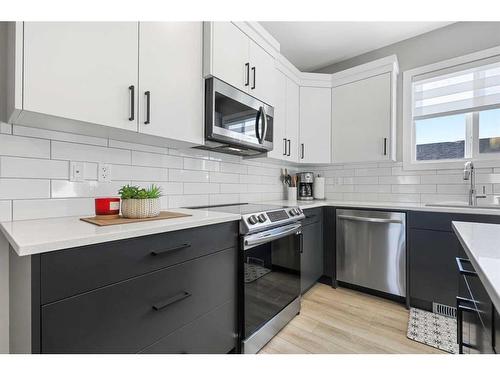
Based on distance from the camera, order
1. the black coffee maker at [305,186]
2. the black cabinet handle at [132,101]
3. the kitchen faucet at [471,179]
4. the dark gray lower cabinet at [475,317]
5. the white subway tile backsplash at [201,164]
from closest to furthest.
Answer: the dark gray lower cabinet at [475,317] < the black cabinet handle at [132,101] < the white subway tile backsplash at [201,164] < the kitchen faucet at [471,179] < the black coffee maker at [305,186]

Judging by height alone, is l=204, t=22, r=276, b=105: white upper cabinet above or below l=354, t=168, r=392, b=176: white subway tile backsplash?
above

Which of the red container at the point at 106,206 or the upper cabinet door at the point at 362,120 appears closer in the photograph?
the red container at the point at 106,206

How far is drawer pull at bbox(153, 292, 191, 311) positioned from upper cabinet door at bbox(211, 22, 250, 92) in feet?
4.38

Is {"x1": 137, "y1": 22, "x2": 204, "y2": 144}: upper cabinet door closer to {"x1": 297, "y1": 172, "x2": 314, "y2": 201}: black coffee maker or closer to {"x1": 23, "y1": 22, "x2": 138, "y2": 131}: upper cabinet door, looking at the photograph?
{"x1": 23, "y1": 22, "x2": 138, "y2": 131}: upper cabinet door

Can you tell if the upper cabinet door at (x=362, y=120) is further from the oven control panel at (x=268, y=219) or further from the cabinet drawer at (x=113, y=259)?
the cabinet drawer at (x=113, y=259)

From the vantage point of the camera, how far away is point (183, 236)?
1146 mm

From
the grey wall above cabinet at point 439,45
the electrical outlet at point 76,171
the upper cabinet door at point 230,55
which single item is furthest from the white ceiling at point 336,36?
the electrical outlet at point 76,171

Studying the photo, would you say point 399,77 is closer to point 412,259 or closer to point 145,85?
point 412,259

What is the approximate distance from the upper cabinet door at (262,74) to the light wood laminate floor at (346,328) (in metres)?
1.86

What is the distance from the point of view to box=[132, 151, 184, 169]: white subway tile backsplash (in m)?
1.62

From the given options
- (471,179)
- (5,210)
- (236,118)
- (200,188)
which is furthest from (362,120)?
(5,210)

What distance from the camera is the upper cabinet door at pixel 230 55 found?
5.33 ft

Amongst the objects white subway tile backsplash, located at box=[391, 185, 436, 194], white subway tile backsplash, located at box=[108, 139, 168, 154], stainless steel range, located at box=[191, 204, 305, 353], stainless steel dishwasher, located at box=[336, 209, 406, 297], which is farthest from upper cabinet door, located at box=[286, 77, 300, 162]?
white subway tile backsplash, located at box=[108, 139, 168, 154]

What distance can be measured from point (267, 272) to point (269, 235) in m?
0.25
